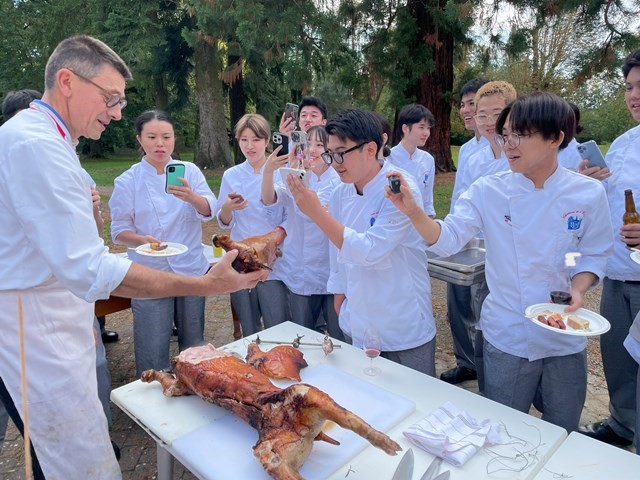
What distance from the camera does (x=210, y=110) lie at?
18.4m

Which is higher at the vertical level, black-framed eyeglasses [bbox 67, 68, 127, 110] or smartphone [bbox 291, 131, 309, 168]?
black-framed eyeglasses [bbox 67, 68, 127, 110]

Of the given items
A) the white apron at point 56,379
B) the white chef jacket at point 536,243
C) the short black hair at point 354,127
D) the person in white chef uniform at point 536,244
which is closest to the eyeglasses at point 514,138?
the person in white chef uniform at point 536,244

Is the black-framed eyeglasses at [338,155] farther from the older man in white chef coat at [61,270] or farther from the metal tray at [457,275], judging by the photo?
the metal tray at [457,275]

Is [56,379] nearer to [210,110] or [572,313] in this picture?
[572,313]

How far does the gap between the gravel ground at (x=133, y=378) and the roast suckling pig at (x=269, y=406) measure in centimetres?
127

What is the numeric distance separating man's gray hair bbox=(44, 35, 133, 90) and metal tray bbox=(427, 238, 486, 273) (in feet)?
8.62

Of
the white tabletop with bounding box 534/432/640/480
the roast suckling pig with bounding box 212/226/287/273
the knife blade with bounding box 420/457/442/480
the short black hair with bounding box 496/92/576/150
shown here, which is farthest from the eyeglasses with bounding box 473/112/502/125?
the knife blade with bounding box 420/457/442/480

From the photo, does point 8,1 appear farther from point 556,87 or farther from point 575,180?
point 575,180

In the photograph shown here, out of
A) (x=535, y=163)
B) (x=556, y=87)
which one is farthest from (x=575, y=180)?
(x=556, y=87)

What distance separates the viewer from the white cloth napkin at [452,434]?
169 cm

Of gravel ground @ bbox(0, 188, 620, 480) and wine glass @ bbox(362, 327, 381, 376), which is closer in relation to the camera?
wine glass @ bbox(362, 327, 381, 376)

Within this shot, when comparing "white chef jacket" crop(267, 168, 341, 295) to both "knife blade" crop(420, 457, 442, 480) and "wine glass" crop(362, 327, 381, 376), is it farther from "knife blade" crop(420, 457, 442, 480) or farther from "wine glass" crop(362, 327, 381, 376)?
"knife blade" crop(420, 457, 442, 480)

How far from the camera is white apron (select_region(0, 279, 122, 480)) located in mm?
1840

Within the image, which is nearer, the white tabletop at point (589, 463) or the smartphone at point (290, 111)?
the white tabletop at point (589, 463)
